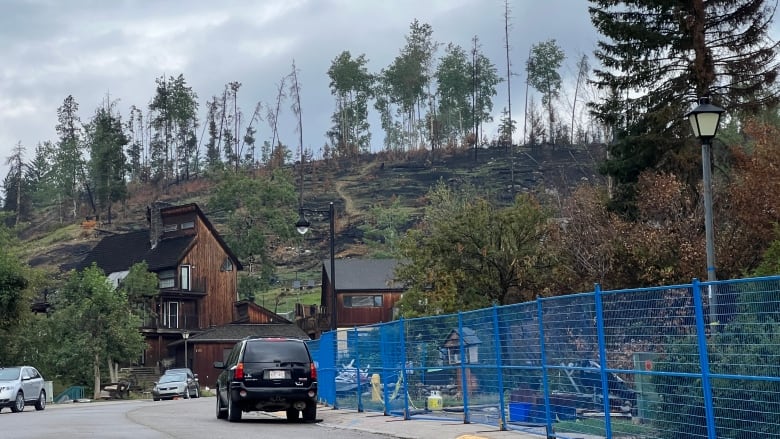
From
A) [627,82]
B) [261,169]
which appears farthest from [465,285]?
[261,169]

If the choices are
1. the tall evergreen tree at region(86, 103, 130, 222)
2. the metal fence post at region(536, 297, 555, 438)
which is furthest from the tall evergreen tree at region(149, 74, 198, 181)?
the metal fence post at region(536, 297, 555, 438)

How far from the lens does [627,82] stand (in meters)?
37.8

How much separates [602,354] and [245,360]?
10.9m

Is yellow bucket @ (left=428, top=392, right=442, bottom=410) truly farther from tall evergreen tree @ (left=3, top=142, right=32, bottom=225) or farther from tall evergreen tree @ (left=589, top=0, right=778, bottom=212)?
tall evergreen tree @ (left=3, top=142, right=32, bottom=225)

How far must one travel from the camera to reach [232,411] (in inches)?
928

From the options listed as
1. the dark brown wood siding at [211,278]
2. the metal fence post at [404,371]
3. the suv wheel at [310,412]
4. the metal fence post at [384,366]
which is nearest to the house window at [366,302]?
the dark brown wood siding at [211,278]

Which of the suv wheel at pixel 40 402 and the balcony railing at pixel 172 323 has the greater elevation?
the balcony railing at pixel 172 323

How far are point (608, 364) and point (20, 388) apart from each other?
26370mm

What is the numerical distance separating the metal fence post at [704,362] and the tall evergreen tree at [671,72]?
23.7 meters

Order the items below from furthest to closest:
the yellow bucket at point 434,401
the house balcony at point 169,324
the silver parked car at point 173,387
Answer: the house balcony at point 169,324 → the silver parked car at point 173,387 → the yellow bucket at point 434,401

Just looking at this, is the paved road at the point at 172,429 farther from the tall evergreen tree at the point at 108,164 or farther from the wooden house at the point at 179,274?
the tall evergreen tree at the point at 108,164

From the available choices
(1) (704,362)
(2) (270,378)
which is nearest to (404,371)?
(2) (270,378)

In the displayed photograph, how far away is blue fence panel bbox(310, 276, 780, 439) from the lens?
11.2 meters

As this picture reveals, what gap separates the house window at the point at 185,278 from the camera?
79.8 meters
